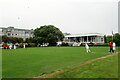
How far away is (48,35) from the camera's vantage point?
5097 cm

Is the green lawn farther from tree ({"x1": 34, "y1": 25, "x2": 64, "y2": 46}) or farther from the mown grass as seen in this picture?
tree ({"x1": 34, "y1": 25, "x2": 64, "y2": 46})

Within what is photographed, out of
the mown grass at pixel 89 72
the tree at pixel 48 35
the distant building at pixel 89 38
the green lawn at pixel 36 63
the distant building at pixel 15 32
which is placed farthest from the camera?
the distant building at pixel 15 32

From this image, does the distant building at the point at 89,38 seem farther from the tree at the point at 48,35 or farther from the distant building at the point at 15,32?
the distant building at the point at 15,32

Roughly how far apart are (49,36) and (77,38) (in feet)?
64.6

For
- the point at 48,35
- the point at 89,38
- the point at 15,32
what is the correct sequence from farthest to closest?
the point at 15,32 → the point at 89,38 → the point at 48,35

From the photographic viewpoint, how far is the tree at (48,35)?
166 feet

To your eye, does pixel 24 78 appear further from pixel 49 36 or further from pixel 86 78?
pixel 49 36

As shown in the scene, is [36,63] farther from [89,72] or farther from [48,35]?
[48,35]

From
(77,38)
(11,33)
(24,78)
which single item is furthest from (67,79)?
(11,33)

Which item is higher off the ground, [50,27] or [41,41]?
[50,27]

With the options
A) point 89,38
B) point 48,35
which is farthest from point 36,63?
point 89,38

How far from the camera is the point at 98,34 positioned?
2291 inches

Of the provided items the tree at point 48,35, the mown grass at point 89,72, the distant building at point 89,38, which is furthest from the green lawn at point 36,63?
the distant building at point 89,38

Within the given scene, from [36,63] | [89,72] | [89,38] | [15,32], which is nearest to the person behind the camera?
[89,72]
